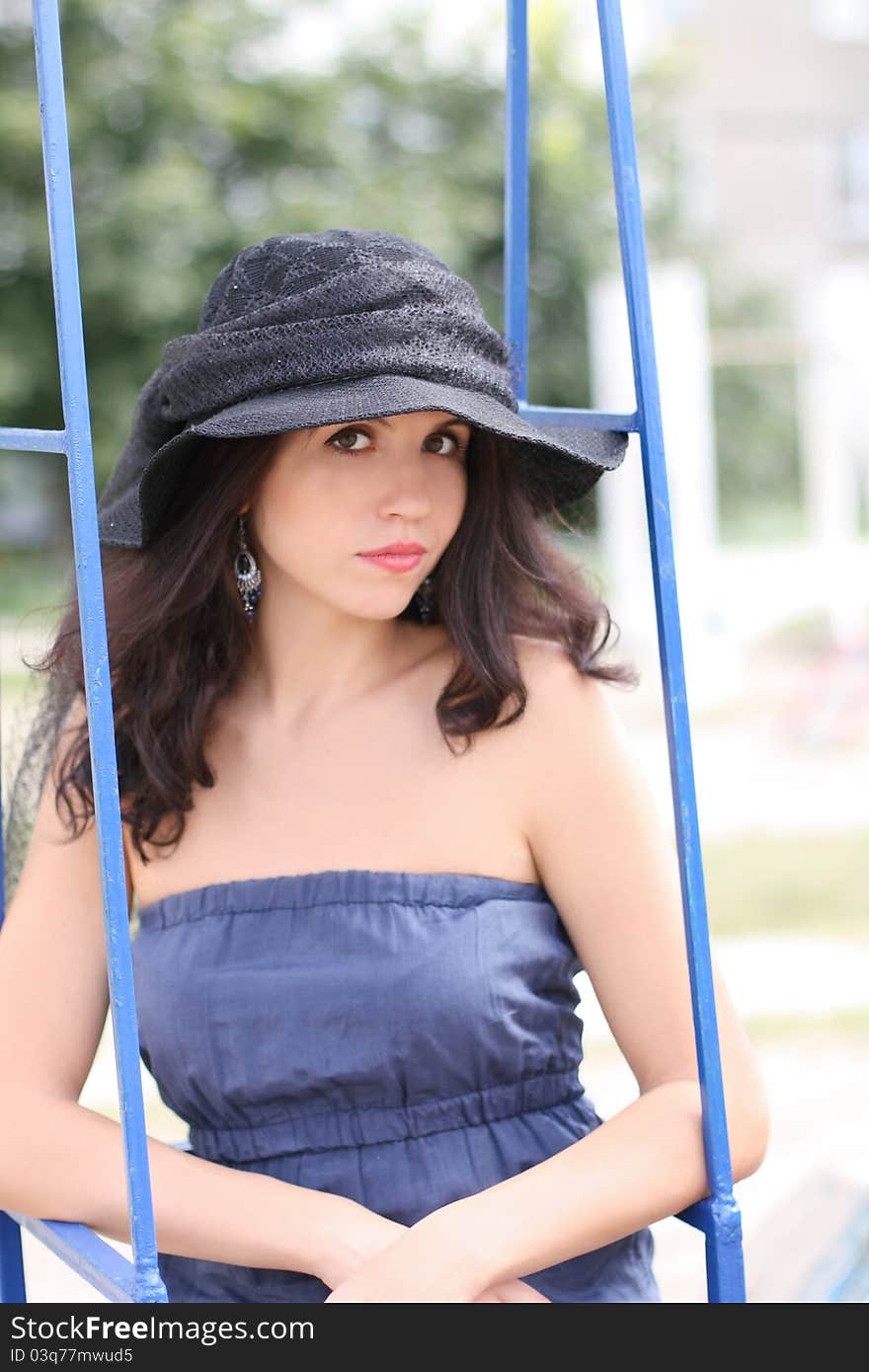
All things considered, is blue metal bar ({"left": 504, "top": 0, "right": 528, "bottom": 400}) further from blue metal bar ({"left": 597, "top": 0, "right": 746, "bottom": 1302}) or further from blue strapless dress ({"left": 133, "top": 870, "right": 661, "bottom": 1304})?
blue strapless dress ({"left": 133, "top": 870, "right": 661, "bottom": 1304})

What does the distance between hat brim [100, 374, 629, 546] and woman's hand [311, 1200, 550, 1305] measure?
73 centimetres

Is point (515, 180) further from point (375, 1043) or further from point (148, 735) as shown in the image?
point (375, 1043)

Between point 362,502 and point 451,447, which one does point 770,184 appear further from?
point 362,502

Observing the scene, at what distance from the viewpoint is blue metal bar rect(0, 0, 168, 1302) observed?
1226 millimetres

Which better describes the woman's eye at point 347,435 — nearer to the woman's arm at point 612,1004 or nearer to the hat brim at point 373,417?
the hat brim at point 373,417

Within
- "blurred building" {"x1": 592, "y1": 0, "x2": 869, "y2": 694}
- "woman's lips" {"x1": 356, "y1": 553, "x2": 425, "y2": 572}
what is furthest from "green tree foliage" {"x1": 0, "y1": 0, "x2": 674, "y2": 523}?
"woman's lips" {"x1": 356, "y1": 553, "x2": 425, "y2": 572}

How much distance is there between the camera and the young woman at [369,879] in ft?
4.92

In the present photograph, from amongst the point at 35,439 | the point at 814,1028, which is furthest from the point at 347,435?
the point at 814,1028

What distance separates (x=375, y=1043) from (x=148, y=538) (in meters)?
0.59

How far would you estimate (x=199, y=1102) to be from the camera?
5.46 ft

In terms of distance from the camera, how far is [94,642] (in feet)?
4.09

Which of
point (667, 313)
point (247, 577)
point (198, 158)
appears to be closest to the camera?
point (247, 577)

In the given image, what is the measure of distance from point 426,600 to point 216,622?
242 millimetres

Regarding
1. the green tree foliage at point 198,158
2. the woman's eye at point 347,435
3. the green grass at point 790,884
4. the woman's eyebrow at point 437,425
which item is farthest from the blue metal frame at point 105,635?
the green tree foliage at point 198,158
